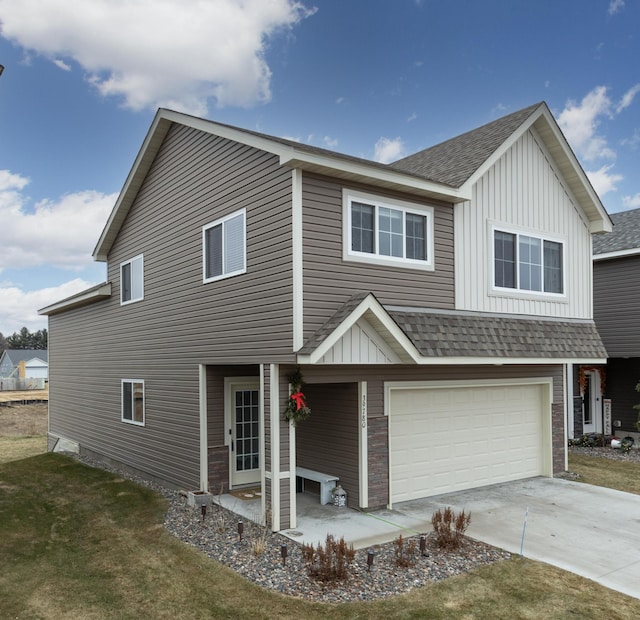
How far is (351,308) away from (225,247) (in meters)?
3.30

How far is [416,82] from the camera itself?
24344mm

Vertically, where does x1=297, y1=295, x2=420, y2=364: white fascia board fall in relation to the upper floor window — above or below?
below

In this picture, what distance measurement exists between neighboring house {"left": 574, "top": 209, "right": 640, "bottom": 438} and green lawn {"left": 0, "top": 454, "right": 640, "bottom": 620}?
12598 millimetres

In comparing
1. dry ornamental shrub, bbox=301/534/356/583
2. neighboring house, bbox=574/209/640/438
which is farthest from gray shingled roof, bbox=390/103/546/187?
neighboring house, bbox=574/209/640/438

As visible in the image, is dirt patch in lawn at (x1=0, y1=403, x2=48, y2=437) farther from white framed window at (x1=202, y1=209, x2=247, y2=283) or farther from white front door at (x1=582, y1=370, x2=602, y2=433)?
white front door at (x1=582, y1=370, x2=602, y2=433)

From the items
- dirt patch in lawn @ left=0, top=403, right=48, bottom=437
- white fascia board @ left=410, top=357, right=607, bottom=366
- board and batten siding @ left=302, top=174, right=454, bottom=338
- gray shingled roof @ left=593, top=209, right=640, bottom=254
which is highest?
gray shingled roof @ left=593, top=209, right=640, bottom=254

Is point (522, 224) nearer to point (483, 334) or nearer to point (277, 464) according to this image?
point (483, 334)

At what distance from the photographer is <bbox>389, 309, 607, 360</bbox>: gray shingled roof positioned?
396 inches

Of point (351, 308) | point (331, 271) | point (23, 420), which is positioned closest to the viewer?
point (351, 308)

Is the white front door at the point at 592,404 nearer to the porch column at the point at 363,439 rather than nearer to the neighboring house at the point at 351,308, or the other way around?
the neighboring house at the point at 351,308

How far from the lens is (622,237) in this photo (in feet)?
61.1

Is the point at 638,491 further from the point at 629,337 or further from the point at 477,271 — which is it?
the point at 629,337

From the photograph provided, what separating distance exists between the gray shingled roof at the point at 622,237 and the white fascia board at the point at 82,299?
15163mm

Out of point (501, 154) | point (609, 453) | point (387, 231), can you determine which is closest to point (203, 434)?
point (387, 231)
